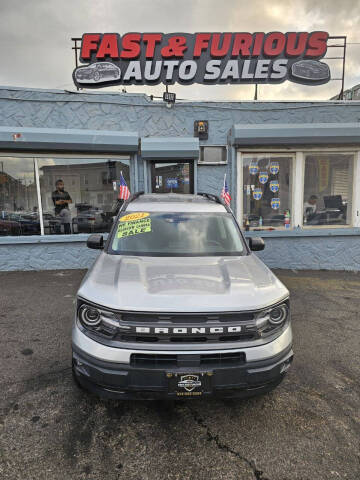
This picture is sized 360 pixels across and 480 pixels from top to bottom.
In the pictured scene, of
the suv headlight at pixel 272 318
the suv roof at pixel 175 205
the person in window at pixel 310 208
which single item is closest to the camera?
the suv headlight at pixel 272 318

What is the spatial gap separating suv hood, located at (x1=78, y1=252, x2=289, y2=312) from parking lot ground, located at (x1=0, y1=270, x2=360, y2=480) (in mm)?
1027

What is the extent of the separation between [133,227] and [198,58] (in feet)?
18.8

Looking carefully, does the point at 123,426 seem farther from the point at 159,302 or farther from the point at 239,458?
the point at 159,302

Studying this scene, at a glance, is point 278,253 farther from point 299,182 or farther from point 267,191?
point 299,182

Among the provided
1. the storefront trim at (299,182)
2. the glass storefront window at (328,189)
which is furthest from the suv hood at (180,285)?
the glass storefront window at (328,189)

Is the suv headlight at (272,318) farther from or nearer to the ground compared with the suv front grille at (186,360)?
farther from the ground

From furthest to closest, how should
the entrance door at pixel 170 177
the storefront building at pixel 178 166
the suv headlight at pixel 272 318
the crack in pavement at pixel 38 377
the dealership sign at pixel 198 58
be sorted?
the entrance door at pixel 170 177 < the dealership sign at pixel 198 58 < the storefront building at pixel 178 166 < the crack in pavement at pixel 38 377 < the suv headlight at pixel 272 318

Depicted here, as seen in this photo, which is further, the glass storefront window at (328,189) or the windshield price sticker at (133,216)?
the glass storefront window at (328,189)

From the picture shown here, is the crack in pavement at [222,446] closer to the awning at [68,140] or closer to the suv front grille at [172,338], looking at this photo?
the suv front grille at [172,338]

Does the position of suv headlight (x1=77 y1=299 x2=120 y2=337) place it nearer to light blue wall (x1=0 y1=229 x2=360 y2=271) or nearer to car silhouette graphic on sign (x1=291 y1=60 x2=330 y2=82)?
light blue wall (x1=0 y1=229 x2=360 y2=271)

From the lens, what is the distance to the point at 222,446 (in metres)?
Result: 2.32

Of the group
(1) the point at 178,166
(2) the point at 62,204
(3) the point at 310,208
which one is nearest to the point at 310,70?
(3) the point at 310,208

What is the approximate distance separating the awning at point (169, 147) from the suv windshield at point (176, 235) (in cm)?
363

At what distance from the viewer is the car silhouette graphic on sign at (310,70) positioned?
7.53 metres
